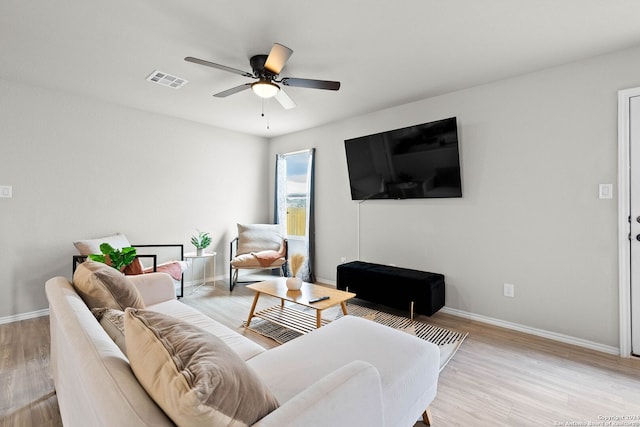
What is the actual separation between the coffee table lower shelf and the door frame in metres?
2.40

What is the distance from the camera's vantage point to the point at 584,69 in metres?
2.62

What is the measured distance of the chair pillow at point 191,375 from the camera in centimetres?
71

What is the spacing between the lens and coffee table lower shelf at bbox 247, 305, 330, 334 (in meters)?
2.76

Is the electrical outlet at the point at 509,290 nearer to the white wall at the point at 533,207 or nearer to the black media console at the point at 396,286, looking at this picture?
the white wall at the point at 533,207

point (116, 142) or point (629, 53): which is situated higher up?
point (629, 53)

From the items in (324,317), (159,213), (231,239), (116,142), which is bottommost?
(324,317)

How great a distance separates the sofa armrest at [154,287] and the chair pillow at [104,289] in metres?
0.67

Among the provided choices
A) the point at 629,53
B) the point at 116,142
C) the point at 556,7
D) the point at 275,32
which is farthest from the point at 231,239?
the point at 629,53

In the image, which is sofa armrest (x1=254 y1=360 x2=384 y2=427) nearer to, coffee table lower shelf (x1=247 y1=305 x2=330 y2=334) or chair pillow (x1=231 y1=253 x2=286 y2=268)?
coffee table lower shelf (x1=247 y1=305 x2=330 y2=334)

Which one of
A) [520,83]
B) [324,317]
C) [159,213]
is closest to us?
[520,83]

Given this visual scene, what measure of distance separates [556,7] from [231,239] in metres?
4.58

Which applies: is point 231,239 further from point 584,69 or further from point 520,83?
point 584,69

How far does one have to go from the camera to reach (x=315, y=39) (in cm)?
235

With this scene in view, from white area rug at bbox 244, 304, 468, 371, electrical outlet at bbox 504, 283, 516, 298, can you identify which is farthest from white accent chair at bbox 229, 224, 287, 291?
electrical outlet at bbox 504, 283, 516, 298
